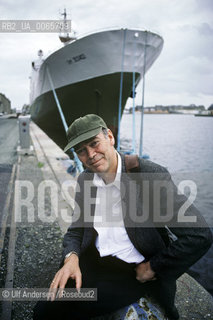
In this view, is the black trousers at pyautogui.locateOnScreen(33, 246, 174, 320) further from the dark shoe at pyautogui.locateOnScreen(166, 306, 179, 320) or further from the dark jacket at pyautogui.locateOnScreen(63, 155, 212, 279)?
the dark jacket at pyautogui.locateOnScreen(63, 155, 212, 279)

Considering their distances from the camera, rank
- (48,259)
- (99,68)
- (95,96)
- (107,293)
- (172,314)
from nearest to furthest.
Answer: (107,293) → (172,314) → (48,259) → (99,68) → (95,96)

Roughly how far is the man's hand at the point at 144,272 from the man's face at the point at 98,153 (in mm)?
731

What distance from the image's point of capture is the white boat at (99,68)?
13.4 metres

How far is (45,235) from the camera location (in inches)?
134

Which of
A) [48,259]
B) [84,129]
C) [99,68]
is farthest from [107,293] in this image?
[99,68]

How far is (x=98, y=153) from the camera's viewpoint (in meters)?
1.73

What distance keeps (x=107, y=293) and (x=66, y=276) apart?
32 centimetres

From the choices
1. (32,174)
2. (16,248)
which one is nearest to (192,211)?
(16,248)

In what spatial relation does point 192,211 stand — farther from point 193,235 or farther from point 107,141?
point 107,141

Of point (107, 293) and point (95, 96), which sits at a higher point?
point (95, 96)

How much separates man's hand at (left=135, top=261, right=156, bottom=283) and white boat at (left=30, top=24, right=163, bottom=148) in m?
12.6

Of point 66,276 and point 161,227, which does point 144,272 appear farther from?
point 66,276

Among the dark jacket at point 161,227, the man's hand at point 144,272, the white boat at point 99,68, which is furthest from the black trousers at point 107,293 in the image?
the white boat at point 99,68

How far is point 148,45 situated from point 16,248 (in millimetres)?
14376
